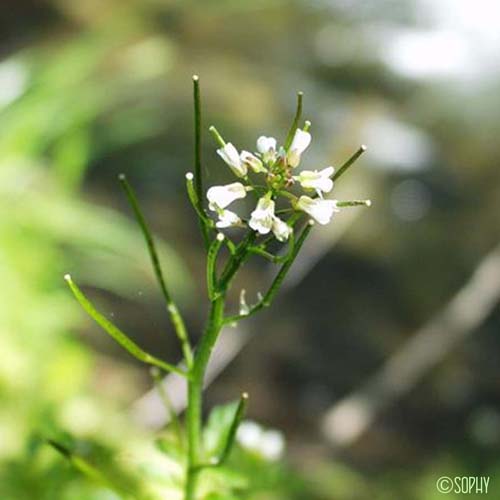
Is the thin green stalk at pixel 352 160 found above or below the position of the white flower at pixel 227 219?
above

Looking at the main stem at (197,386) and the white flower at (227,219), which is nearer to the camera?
the white flower at (227,219)

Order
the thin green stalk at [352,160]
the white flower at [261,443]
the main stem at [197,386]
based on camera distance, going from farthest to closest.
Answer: the white flower at [261,443] < the main stem at [197,386] < the thin green stalk at [352,160]

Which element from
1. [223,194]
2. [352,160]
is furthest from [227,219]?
[352,160]

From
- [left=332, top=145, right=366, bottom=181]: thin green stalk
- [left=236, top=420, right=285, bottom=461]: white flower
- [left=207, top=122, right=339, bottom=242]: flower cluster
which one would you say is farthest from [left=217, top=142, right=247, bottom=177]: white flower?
[left=236, top=420, right=285, bottom=461]: white flower

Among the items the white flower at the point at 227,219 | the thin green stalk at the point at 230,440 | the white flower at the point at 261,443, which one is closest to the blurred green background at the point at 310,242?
the white flower at the point at 261,443

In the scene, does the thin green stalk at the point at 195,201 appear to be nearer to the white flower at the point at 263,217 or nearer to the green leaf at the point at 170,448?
the white flower at the point at 263,217

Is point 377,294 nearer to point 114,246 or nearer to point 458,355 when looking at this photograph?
point 458,355

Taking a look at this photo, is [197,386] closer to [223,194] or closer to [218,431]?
[218,431]

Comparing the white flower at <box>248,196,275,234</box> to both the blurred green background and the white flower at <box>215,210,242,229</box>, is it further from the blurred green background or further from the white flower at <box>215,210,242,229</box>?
the blurred green background
